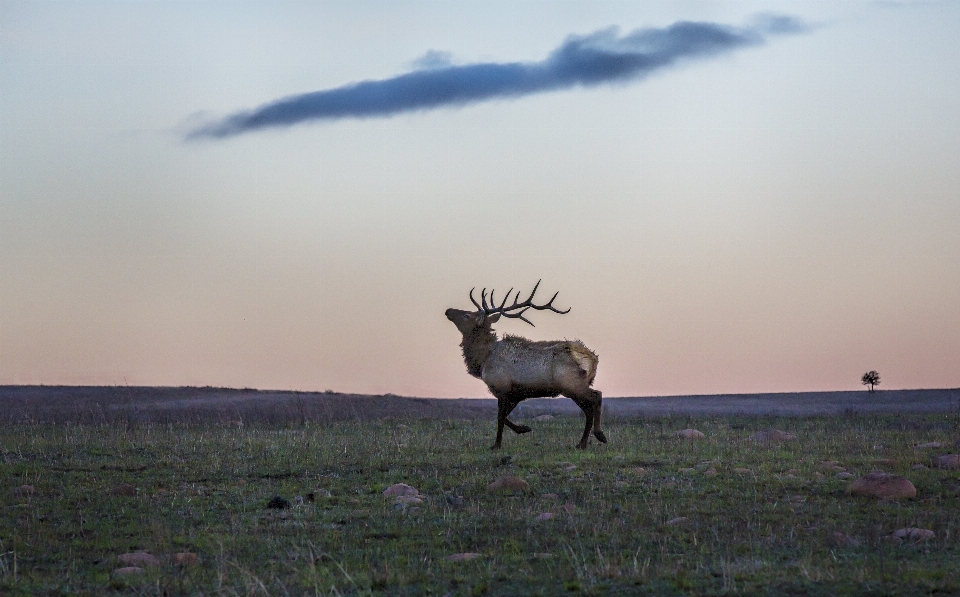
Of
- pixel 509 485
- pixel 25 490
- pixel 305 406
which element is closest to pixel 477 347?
pixel 509 485

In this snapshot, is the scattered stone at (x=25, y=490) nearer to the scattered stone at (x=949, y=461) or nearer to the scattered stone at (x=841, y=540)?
the scattered stone at (x=841, y=540)

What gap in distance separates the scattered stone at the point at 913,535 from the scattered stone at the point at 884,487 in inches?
98.8

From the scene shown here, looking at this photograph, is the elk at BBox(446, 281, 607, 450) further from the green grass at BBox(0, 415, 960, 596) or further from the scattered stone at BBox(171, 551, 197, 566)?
the scattered stone at BBox(171, 551, 197, 566)

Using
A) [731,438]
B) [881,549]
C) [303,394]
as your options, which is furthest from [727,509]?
[303,394]

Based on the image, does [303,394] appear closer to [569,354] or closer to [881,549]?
[569,354]

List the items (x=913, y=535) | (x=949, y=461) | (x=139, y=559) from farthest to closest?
(x=949, y=461) → (x=913, y=535) → (x=139, y=559)

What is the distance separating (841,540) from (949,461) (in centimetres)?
661

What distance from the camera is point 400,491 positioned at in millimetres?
14195

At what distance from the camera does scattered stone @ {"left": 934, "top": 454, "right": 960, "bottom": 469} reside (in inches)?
637

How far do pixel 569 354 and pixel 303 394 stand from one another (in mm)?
26604

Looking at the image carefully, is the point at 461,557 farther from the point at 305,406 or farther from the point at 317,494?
the point at 305,406

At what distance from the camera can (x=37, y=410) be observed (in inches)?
1404

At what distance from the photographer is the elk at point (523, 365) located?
792 inches

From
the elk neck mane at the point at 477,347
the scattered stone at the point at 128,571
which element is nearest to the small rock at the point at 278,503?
the scattered stone at the point at 128,571
